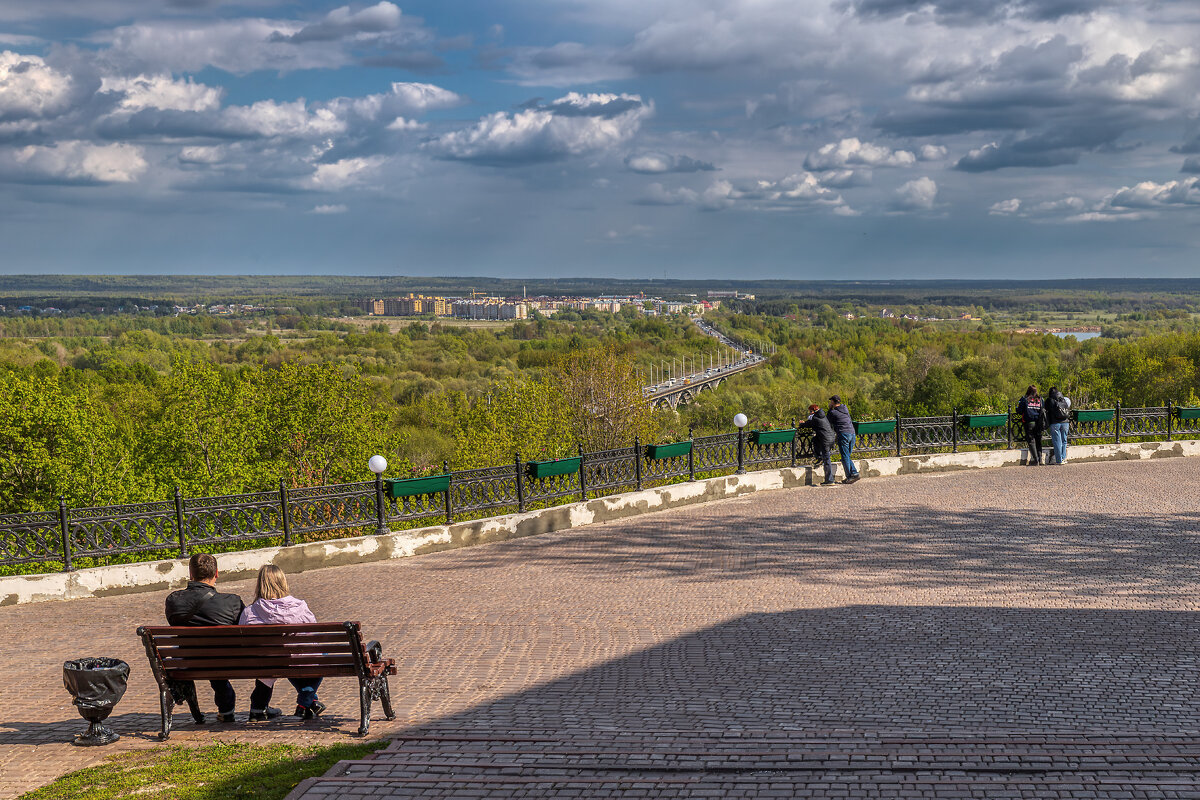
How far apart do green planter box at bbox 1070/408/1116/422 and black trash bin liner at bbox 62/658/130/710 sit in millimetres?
18097

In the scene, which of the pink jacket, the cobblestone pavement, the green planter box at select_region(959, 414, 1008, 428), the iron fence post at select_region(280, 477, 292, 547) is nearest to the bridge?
the green planter box at select_region(959, 414, 1008, 428)

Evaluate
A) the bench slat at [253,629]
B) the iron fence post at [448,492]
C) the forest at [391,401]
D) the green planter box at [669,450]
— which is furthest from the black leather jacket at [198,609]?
the green planter box at [669,450]

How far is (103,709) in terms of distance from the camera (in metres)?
6.29

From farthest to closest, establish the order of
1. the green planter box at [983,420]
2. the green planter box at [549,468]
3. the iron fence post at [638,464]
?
the green planter box at [983,420] < the iron fence post at [638,464] < the green planter box at [549,468]

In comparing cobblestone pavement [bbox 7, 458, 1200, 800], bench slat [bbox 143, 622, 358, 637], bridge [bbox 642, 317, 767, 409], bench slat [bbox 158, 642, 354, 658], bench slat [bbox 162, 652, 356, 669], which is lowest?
cobblestone pavement [bbox 7, 458, 1200, 800]

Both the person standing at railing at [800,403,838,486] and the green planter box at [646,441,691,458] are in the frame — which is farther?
the person standing at railing at [800,403,838,486]

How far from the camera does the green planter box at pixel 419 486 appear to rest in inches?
493

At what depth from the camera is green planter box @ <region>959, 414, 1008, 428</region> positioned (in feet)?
61.7

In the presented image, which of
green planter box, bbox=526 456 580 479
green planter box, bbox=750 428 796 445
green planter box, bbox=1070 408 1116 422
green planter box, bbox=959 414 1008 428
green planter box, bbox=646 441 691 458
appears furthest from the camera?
green planter box, bbox=1070 408 1116 422

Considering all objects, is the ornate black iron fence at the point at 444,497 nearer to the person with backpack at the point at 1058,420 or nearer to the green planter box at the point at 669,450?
the green planter box at the point at 669,450

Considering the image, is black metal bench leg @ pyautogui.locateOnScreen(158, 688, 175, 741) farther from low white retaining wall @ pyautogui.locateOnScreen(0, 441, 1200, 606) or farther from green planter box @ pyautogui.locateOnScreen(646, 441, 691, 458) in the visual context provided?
green planter box @ pyautogui.locateOnScreen(646, 441, 691, 458)

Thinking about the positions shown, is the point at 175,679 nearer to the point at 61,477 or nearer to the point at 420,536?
the point at 420,536

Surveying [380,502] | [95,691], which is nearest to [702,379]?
[380,502]

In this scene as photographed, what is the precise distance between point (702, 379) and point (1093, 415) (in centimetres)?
11866
